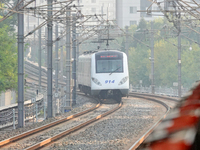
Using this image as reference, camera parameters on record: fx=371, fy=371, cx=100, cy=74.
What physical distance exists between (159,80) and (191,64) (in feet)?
29.1

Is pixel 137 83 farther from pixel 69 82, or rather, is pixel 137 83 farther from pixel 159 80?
pixel 69 82

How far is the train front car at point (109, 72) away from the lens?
83.2 ft

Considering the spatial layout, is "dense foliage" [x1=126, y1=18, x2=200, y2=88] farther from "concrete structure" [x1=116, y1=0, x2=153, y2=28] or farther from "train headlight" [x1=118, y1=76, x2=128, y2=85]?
"concrete structure" [x1=116, y1=0, x2=153, y2=28]

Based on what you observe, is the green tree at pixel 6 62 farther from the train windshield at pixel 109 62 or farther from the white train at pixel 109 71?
the train windshield at pixel 109 62

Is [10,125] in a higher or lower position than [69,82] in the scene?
lower

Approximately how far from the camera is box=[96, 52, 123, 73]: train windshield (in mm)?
25344

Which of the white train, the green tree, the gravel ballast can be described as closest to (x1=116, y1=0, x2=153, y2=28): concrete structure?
the green tree

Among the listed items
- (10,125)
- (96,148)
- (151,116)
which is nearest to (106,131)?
(96,148)

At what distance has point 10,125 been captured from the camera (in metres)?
20.2

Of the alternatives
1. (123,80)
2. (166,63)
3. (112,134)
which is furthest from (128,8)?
(112,134)

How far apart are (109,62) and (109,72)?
693 mm

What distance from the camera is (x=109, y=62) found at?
1001 inches

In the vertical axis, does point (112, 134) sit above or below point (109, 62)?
below

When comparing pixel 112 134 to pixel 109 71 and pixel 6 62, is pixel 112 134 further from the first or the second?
pixel 6 62
